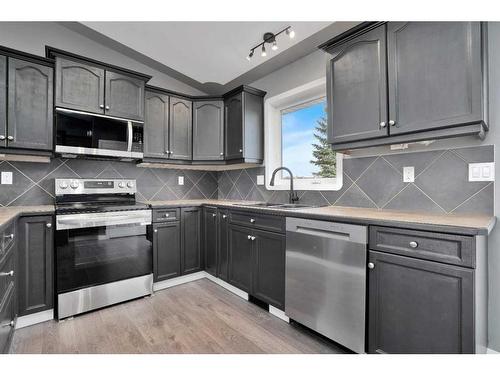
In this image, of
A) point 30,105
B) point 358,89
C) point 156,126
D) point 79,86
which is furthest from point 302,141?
point 30,105

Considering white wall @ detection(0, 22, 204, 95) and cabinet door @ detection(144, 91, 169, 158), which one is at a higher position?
white wall @ detection(0, 22, 204, 95)

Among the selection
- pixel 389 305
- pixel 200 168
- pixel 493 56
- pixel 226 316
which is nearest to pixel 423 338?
pixel 389 305

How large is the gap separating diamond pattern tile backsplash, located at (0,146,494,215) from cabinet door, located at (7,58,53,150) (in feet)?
1.43

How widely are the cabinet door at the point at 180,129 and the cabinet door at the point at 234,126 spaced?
484 millimetres

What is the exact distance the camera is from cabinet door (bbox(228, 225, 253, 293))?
7.58ft

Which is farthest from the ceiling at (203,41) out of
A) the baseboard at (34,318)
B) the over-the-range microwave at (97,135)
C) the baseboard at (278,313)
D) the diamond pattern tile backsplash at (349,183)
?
the baseboard at (34,318)

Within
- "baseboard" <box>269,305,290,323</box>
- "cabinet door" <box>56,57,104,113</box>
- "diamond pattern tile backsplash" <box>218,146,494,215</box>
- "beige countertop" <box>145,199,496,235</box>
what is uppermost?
"cabinet door" <box>56,57,104,113</box>

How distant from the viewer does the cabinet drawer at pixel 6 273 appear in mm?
1310

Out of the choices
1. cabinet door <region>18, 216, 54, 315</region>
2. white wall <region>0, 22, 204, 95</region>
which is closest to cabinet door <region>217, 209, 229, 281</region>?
cabinet door <region>18, 216, 54, 315</region>

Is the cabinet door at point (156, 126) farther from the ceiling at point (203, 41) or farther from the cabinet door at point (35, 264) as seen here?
the cabinet door at point (35, 264)

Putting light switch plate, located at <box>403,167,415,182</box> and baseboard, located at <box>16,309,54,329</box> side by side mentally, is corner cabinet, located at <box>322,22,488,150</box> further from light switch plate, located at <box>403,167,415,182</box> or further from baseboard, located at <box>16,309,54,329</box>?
baseboard, located at <box>16,309,54,329</box>

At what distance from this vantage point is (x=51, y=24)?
258 cm

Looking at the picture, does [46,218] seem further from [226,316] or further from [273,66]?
[273,66]

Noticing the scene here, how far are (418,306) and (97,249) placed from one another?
2.43 m
